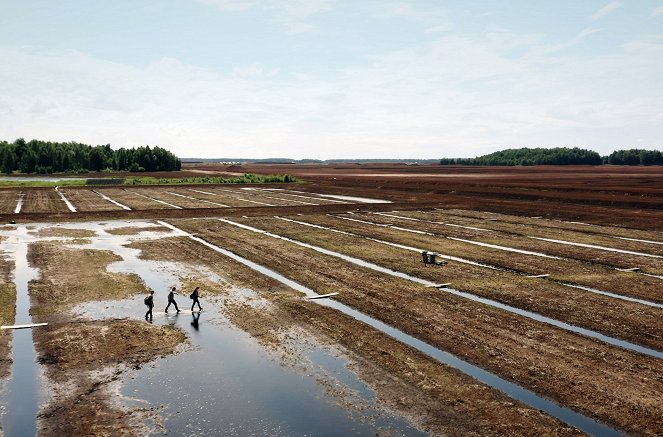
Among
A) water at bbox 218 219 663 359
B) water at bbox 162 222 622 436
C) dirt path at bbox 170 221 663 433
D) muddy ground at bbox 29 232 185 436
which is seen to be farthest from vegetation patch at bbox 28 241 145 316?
water at bbox 218 219 663 359

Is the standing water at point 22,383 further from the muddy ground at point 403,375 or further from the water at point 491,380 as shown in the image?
the water at point 491,380

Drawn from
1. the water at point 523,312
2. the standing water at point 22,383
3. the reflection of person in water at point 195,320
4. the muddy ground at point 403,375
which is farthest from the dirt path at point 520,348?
the standing water at point 22,383

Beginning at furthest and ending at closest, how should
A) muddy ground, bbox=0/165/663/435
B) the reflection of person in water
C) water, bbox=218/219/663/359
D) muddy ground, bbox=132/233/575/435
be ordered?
the reflection of person in water
water, bbox=218/219/663/359
muddy ground, bbox=0/165/663/435
muddy ground, bbox=132/233/575/435

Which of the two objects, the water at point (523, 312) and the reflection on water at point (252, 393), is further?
the water at point (523, 312)

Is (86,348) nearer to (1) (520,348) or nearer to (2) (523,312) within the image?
(1) (520,348)

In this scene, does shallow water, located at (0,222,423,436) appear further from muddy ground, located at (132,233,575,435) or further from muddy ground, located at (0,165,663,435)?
muddy ground, located at (132,233,575,435)

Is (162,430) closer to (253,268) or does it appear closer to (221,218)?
(253,268)

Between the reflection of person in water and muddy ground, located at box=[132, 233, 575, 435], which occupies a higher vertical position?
muddy ground, located at box=[132, 233, 575, 435]

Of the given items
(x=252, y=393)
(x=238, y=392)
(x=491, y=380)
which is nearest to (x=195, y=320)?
(x=238, y=392)

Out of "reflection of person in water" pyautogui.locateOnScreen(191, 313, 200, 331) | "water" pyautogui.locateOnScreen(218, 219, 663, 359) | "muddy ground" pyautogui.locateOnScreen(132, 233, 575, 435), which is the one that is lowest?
"reflection of person in water" pyautogui.locateOnScreen(191, 313, 200, 331)

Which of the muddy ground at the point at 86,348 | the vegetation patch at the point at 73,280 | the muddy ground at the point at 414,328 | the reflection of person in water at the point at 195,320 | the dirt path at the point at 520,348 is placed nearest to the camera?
the muddy ground at the point at 86,348

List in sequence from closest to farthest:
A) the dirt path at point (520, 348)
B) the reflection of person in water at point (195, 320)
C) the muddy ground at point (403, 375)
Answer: the muddy ground at point (403, 375) → the dirt path at point (520, 348) → the reflection of person in water at point (195, 320)

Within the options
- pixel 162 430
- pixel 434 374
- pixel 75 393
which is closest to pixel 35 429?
pixel 75 393
